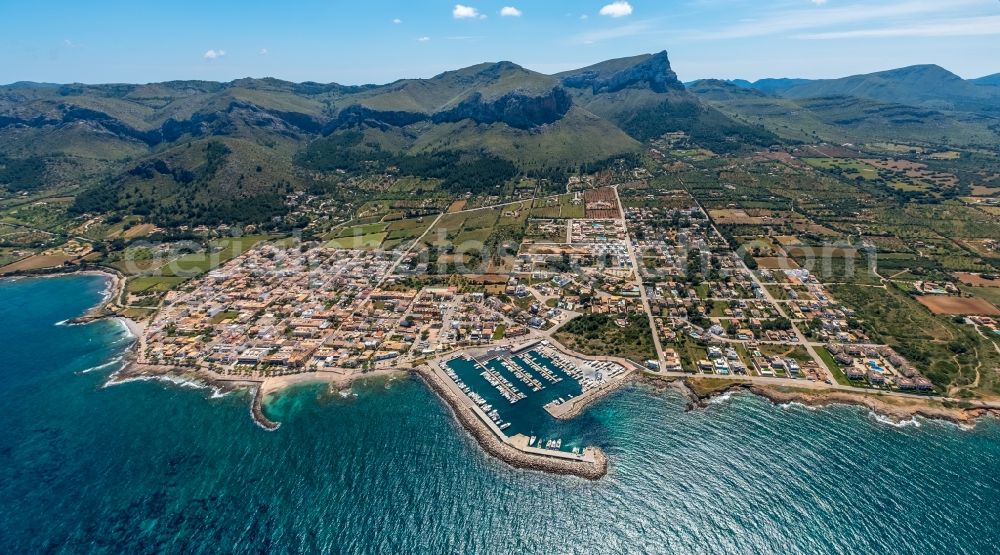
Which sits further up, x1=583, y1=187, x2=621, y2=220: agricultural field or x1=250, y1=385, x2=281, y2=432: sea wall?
x1=583, y1=187, x2=621, y2=220: agricultural field

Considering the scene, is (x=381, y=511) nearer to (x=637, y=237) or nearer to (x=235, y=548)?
(x=235, y=548)

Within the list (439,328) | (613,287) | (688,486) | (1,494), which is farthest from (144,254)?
(688,486)

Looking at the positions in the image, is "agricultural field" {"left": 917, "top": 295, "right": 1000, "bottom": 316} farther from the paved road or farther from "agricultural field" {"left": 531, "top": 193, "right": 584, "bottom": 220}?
"agricultural field" {"left": 531, "top": 193, "right": 584, "bottom": 220}

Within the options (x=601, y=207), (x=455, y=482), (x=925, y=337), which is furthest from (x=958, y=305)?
(x=455, y=482)

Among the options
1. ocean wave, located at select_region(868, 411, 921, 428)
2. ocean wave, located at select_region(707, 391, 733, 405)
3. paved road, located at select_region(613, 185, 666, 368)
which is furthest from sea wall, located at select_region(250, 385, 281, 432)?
ocean wave, located at select_region(868, 411, 921, 428)

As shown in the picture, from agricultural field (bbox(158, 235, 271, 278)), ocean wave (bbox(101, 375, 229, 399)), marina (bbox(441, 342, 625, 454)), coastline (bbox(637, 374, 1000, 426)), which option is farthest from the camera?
agricultural field (bbox(158, 235, 271, 278))

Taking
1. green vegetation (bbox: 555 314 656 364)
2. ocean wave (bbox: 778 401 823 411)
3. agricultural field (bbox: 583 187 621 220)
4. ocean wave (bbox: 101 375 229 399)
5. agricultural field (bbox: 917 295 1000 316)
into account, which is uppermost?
agricultural field (bbox: 583 187 621 220)

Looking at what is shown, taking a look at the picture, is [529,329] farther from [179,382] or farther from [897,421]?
[179,382]

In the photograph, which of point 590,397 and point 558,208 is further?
point 558,208

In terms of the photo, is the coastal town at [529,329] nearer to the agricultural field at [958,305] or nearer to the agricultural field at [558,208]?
the agricultural field at [958,305]
